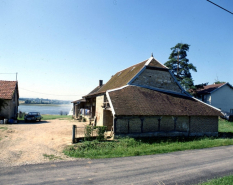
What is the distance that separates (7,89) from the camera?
1073 inches

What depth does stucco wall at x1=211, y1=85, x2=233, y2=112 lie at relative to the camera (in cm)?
3553

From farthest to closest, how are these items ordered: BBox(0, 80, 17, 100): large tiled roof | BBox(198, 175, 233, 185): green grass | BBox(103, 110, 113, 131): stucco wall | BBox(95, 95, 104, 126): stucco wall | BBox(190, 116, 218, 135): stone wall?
BBox(0, 80, 17, 100): large tiled roof
BBox(95, 95, 104, 126): stucco wall
BBox(103, 110, 113, 131): stucco wall
BBox(190, 116, 218, 135): stone wall
BBox(198, 175, 233, 185): green grass

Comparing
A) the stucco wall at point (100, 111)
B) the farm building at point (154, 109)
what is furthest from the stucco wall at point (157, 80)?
the stucco wall at point (100, 111)

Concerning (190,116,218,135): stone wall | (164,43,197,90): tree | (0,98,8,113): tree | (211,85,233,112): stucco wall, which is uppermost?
(164,43,197,90): tree

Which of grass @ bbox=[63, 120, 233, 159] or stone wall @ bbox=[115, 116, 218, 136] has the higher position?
stone wall @ bbox=[115, 116, 218, 136]

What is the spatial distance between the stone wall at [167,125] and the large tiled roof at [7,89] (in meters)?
18.8

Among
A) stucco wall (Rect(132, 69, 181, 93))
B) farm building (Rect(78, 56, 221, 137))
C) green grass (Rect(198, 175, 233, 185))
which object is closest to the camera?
green grass (Rect(198, 175, 233, 185))

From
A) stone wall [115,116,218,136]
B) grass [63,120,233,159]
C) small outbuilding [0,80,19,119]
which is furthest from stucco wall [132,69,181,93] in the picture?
small outbuilding [0,80,19,119]

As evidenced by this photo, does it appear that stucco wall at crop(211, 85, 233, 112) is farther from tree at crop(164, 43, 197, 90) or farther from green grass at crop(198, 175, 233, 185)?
green grass at crop(198, 175, 233, 185)

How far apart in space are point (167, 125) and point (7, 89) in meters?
23.7

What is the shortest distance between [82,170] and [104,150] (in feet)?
11.2

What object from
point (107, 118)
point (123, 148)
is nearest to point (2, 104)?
point (107, 118)

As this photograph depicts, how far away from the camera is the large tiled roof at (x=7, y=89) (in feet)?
83.9

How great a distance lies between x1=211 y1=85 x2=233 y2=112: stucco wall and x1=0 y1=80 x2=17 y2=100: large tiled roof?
35.0 meters
